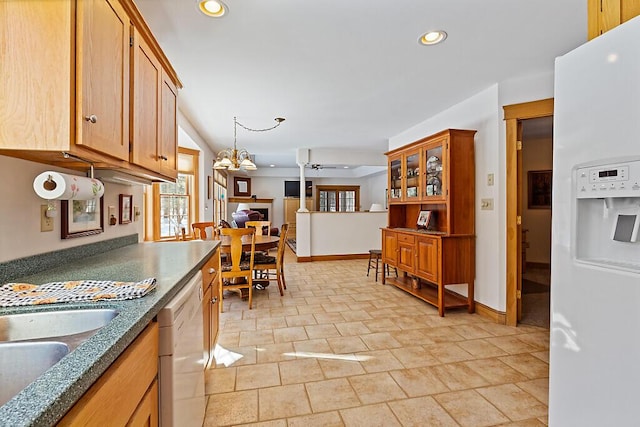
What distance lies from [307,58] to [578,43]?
2098 millimetres

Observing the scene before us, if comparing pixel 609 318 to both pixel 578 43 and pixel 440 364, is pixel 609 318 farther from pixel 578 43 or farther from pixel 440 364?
pixel 578 43

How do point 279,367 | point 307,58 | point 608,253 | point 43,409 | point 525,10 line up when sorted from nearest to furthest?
point 43,409, point 608,253, point 525,10, point 279,367, point 307,58

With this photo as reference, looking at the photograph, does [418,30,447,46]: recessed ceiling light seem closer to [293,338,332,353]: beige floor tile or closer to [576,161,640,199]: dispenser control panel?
[576,161,640,199]: dispenser control panel

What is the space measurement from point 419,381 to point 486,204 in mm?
2053

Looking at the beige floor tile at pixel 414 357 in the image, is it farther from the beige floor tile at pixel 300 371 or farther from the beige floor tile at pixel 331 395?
the beige floor tile at pixel 300 371

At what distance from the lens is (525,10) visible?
1955mm

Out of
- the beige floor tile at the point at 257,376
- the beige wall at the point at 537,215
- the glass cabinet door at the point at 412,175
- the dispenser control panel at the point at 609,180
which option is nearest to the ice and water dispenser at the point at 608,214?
the dispenser control panel at the point at 609,180

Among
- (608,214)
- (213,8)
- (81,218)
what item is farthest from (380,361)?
(213,8)

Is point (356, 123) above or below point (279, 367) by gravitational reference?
above

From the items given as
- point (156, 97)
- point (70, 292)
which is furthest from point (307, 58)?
point (70, 292)

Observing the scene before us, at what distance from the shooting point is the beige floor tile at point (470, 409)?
1.67 meters

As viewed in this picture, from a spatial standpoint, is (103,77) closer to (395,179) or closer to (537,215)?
(395,179)

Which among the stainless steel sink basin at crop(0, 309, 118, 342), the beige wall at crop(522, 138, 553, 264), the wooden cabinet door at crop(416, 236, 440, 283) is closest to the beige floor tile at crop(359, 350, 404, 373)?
the wooden cabinet door at crop(416, 236, 440, 283)

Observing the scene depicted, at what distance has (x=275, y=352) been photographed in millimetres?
2455
